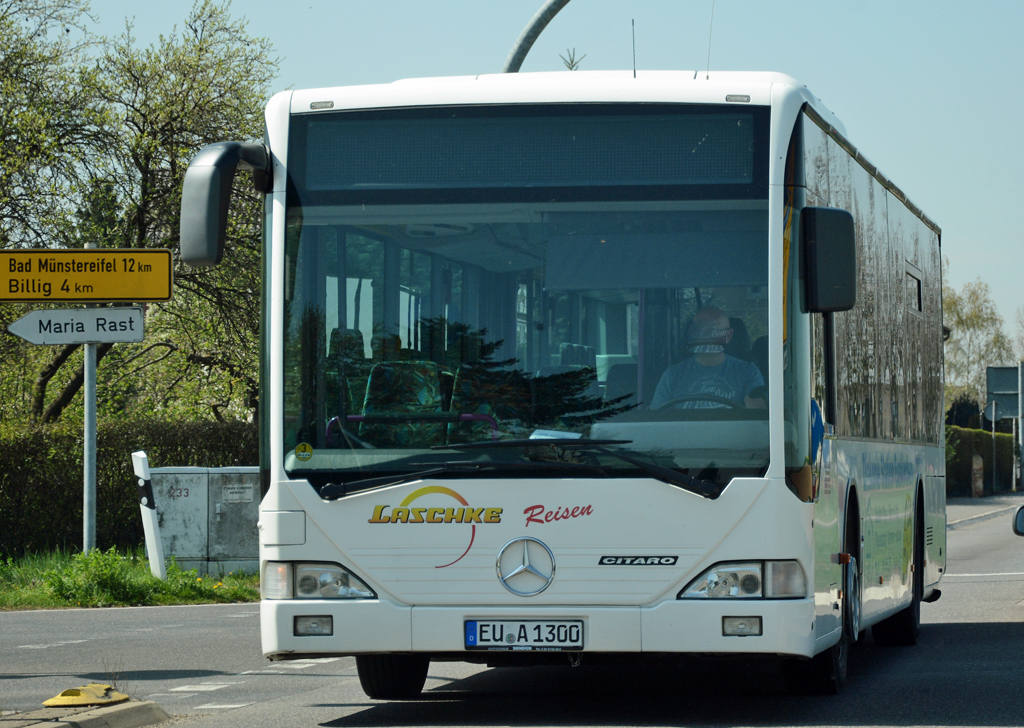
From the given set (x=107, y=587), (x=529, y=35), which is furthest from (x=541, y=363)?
(x=107, y=587)

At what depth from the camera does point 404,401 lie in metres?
7.43

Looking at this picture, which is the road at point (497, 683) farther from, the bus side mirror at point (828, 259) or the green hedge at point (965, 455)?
the green hedge at point (965, 455)

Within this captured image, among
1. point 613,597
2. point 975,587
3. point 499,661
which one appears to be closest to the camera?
point 613,597

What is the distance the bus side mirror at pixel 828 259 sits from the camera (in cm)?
739

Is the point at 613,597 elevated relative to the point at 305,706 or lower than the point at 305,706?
elevated

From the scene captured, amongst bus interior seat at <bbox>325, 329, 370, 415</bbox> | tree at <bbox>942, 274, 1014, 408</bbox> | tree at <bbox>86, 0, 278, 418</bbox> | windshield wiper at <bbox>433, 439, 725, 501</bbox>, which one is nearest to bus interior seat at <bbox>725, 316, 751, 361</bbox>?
windshield wiper at <bbox>433, 439, 725, 501</bbox>

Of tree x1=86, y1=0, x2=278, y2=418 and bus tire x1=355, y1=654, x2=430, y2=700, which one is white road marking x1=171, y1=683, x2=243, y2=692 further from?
tree x1=86, y1=0, x2=278, y2=418

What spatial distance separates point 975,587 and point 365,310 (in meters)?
12.6

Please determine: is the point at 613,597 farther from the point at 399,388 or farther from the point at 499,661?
the point at 399,388

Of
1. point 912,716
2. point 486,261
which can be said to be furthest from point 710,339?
point 912,716

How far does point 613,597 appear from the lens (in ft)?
23.8

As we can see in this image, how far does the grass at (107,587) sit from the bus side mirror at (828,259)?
10199mm

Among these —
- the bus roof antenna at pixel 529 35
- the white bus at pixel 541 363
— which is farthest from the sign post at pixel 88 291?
the white bus at pixel 541 363

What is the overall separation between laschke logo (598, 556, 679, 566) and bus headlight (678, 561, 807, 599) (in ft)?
0.49
